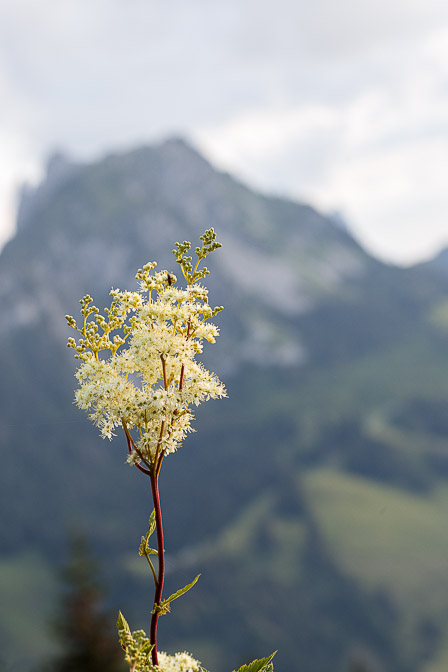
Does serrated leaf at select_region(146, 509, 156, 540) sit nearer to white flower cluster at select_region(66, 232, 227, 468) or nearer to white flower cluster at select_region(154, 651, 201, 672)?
white flower cluster at select_region(66, 232, 227, 468)

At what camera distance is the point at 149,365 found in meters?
5.81

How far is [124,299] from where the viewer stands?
594cm

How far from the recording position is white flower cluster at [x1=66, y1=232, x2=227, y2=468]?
5418mm

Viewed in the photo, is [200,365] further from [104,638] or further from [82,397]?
[104,638]

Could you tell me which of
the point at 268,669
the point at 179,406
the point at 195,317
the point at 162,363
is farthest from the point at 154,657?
the point at 195,317

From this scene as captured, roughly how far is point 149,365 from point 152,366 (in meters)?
0.03

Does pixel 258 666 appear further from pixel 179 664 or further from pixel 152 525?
pixel 152 525

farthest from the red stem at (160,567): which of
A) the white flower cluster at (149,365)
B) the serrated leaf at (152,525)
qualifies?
the white flower cluster at (149,365)

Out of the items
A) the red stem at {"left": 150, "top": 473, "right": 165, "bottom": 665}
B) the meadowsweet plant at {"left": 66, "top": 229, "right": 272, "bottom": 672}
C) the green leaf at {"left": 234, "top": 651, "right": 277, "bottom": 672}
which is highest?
the meadowsweet plant at {"left": 66, "top": 229, "right": 272, "bottom": 672}

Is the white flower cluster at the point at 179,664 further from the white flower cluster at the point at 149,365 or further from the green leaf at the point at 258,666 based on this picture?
the white flower cluster at the point at 149,365

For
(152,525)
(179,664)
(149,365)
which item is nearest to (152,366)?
(149,365)

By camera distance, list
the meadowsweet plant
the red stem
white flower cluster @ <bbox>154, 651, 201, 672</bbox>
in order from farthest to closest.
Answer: the meadowsweet plant → white flower cluster @ <bbox>154, 651, 201, 672</bbox> → the red stem

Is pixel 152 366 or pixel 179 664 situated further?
pixel 152 366

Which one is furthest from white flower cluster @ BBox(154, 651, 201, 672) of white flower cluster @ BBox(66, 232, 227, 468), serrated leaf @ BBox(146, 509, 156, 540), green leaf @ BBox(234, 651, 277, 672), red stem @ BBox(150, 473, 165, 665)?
white flower cluster @ BBox(66, 232, 227, 468)
